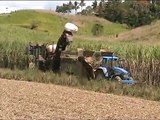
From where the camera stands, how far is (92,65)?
17453mm

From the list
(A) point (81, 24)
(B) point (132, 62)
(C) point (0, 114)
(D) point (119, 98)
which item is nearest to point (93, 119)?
(C) point (0, 114)

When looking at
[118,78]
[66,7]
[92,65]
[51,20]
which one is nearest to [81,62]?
[92,65]

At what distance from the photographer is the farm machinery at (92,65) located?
16875 millimetres

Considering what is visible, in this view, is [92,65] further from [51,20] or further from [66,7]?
[66,7]

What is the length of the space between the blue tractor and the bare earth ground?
8.70 feet

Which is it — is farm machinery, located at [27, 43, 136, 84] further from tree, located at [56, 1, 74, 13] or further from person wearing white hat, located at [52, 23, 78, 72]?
tree, located at [56, 1, 74, 13]

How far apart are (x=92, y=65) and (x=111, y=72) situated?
82 centimetres

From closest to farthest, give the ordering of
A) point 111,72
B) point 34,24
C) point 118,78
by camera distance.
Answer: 1. point 118,78
2. point 111,72
3. point 34,24

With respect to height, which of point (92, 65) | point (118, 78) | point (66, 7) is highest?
point (92, 65)

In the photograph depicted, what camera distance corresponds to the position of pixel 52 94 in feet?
43.7

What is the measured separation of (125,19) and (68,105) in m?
109

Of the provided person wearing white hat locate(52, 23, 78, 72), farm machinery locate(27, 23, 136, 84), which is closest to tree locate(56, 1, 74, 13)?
farm machinery locate(27, 23, 136, 84)

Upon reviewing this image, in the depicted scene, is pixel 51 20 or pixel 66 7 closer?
pixel 51 20

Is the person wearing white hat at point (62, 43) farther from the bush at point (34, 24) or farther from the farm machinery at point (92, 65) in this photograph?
the bush at point (34, 24)
